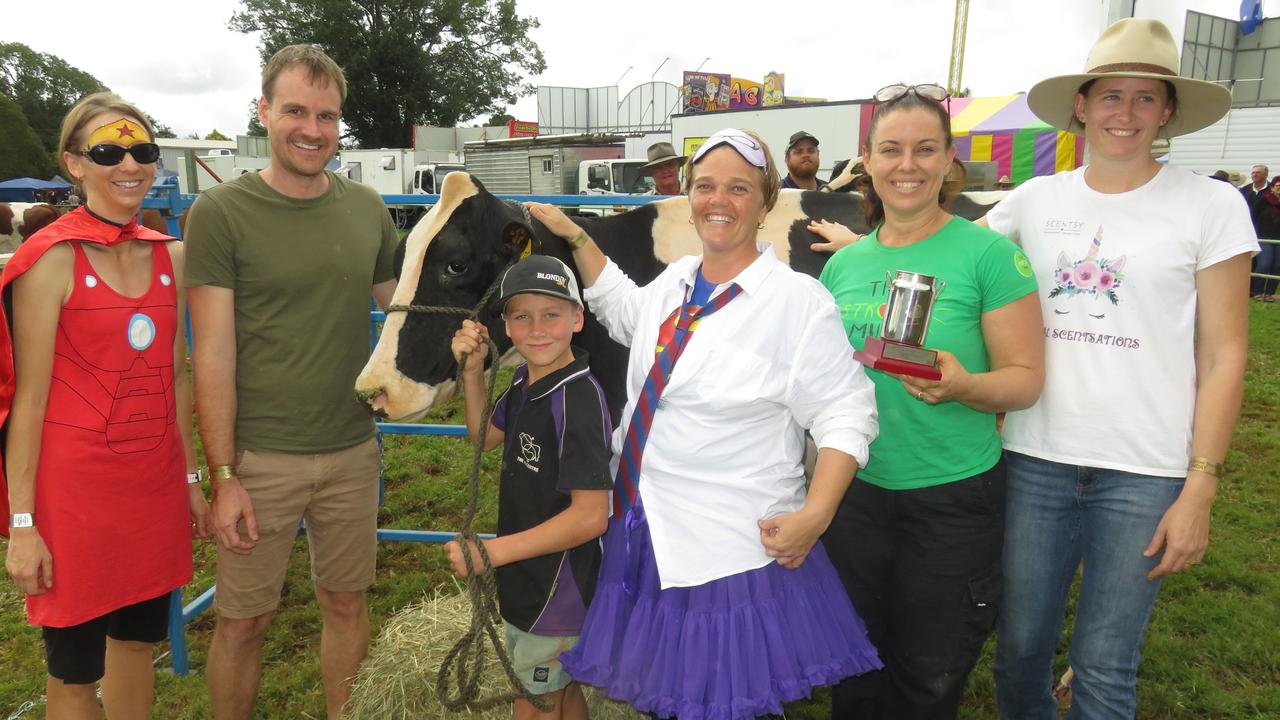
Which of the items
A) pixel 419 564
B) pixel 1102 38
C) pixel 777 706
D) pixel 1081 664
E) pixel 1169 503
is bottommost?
pixel 419 564

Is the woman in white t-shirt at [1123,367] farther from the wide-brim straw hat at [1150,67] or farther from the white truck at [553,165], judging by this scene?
the white truck at [553,165]

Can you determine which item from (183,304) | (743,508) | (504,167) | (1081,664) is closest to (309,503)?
(183,304)

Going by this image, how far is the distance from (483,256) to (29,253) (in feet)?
4.64

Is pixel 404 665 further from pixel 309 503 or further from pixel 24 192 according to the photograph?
pixel 24 192

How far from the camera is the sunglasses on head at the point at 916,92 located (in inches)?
86.6

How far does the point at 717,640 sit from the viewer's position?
1903mm

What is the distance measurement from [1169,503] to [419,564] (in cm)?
414

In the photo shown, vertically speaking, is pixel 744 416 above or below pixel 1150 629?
above

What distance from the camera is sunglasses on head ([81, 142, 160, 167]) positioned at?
245cm

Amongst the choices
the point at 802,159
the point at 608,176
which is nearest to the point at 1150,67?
the point at 802,159

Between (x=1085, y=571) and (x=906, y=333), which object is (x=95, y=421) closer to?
(x=906, y=333)

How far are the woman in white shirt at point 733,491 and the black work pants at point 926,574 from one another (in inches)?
12.5

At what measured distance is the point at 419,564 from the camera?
507 centimetres

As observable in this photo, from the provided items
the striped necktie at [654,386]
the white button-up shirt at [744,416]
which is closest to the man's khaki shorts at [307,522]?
the striped necktie at [654,386]
